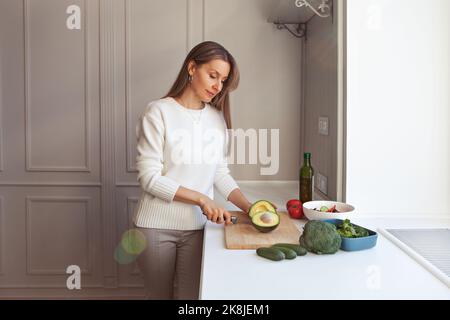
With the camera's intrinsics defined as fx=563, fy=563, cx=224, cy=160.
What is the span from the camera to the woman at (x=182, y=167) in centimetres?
188

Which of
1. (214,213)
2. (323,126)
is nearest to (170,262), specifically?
(214,213)

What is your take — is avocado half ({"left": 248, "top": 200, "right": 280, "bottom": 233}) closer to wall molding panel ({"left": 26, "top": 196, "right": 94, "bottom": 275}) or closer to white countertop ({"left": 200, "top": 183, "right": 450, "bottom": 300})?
white countertop ({"left": 200, "top": 183, "right": 450, "bottom": 300})

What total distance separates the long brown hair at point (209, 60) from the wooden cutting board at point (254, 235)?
0.42 metres

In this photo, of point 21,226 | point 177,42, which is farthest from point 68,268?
point 177,42

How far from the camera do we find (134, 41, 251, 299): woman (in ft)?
6.16

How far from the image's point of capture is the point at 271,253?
146cm

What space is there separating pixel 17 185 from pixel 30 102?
47 cm

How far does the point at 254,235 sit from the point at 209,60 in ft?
2.01

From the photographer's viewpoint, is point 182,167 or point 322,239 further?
point 182,167

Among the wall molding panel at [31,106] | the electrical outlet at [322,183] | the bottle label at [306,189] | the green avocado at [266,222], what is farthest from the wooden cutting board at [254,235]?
the wall molding panel at [31,106]

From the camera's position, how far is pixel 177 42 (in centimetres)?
304

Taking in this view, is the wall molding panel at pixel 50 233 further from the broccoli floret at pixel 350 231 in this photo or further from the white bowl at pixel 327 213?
the broccoli floret at pixel 350 231

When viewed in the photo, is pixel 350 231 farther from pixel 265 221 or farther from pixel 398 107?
pixel 398 107

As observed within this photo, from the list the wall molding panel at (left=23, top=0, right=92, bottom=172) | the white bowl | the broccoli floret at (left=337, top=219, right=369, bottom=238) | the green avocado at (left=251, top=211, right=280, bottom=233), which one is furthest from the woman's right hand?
the wall molding panel at (left=23, top=0, right=92, bottom=172)
